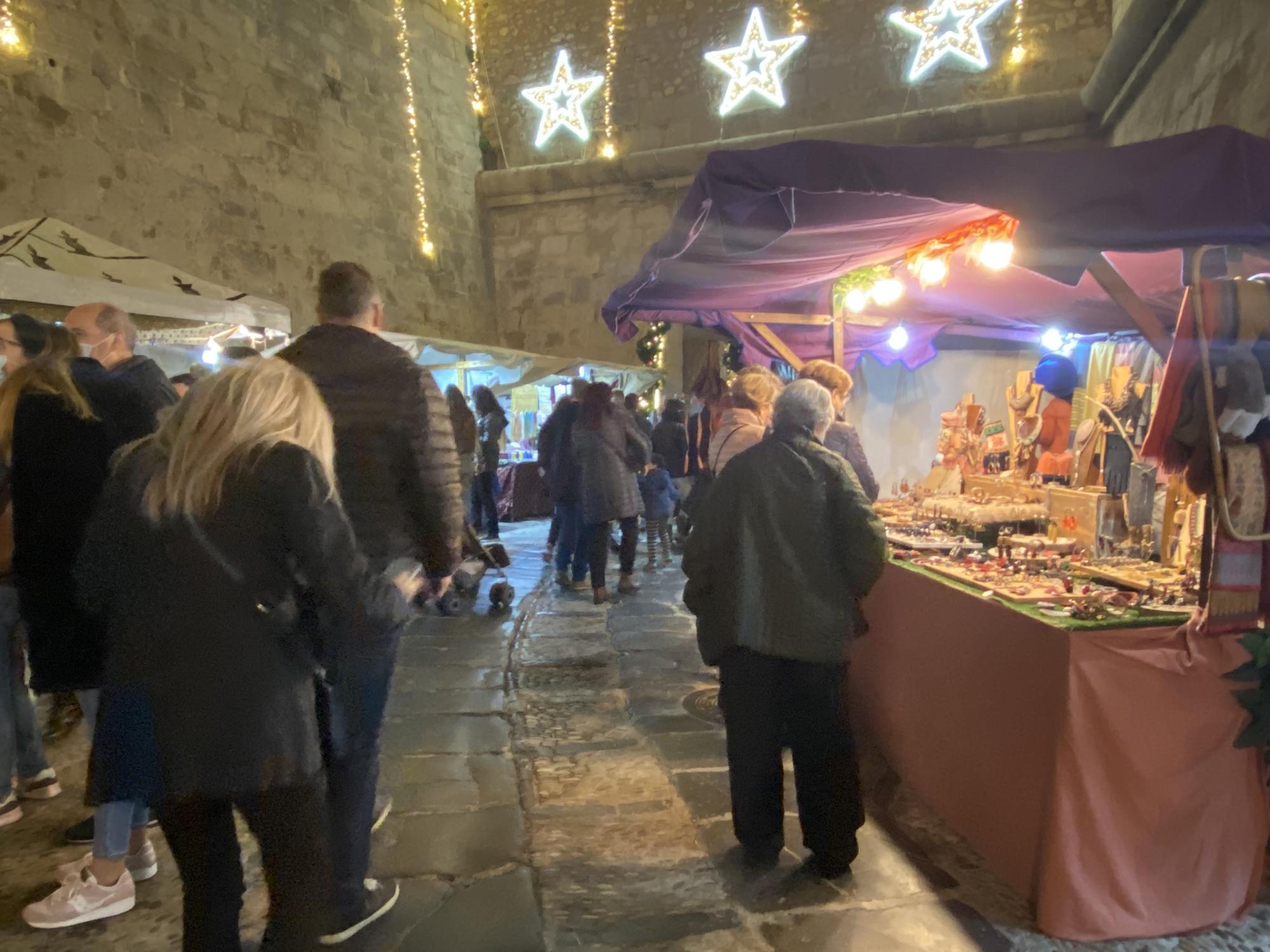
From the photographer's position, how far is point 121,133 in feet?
27.9

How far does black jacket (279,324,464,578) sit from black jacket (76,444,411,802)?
0.53 meters

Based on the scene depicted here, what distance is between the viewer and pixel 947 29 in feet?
35.3

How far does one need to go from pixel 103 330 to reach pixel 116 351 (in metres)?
0.08

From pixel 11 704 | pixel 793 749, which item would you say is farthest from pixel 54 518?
pixel 793 749

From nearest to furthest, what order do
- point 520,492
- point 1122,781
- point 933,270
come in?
point 1122,781 < point 933,270 < point 520,492

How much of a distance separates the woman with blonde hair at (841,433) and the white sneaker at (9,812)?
370 centimetres

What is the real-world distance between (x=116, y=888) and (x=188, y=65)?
977 cm

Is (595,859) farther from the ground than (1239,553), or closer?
closer

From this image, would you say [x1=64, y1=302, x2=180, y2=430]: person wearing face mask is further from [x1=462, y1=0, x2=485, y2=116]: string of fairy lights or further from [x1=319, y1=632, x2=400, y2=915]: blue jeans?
[x1=462, y1=0, x2=485, y2=116]: string of fairy lights

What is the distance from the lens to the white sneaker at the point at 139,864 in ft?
8.29

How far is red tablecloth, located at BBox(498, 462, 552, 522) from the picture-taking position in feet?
37.4

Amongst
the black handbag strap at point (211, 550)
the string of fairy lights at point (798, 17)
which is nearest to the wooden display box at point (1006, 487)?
the black handbag strap at point (211, 550)

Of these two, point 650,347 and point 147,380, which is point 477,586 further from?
point 650,347

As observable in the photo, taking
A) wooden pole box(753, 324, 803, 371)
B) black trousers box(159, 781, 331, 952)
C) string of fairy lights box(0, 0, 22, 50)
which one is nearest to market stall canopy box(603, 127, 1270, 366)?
wooden pole box(753, 324, 803, 371)
